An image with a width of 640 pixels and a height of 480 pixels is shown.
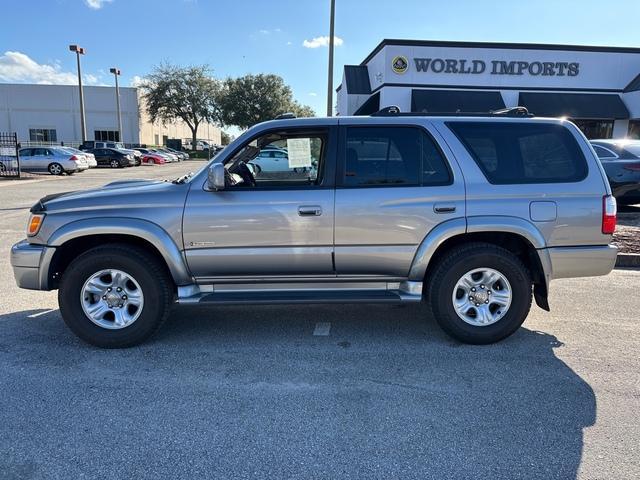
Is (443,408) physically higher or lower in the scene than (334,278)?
lower

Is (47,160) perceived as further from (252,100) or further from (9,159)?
(252,100)

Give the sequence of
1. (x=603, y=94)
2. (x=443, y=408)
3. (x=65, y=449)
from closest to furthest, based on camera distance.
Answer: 1. (x=65, y=449)
2. (x=443, y=408)
3. (x=603, y=94)

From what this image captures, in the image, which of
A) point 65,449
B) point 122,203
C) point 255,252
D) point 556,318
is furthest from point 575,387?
point 122,203

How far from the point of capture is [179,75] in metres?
57.0

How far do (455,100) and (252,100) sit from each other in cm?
3803

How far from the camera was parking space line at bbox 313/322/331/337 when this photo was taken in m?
4.25

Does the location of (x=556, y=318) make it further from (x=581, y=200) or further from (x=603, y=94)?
(x=603, y=94)

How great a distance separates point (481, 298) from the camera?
3955mm

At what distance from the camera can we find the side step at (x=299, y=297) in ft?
12.5

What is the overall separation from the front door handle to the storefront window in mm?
26349

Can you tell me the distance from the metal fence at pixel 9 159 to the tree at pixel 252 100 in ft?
121

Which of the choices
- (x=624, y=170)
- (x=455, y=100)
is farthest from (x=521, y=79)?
(x=624, y=170)

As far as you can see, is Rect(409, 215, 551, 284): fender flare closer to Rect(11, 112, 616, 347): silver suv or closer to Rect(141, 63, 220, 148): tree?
Rect(11, 112, 616, 347): silver suv

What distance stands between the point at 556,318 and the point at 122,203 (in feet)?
14.0
